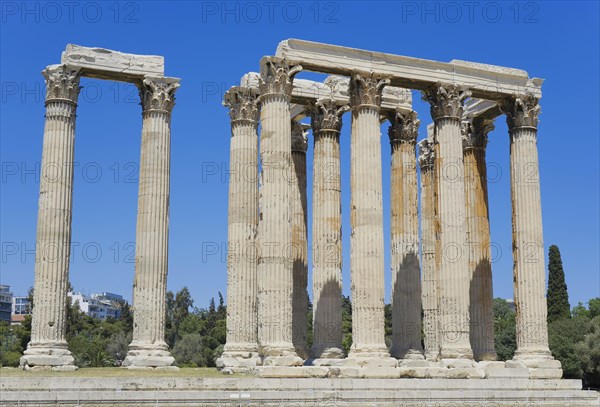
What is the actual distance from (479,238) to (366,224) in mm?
11177

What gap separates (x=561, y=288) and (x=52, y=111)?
198 ft

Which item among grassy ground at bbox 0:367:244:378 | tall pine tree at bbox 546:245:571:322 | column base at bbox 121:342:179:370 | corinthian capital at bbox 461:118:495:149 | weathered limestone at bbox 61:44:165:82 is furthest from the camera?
tall pine tree at bbox 546:245:571:322

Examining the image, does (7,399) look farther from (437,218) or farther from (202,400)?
(437,218)

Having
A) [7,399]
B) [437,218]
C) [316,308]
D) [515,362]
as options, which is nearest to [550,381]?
[515,362]

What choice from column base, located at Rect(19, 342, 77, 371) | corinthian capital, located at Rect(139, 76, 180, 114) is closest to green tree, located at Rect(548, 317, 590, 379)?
corinthian capital, located at Rect(139, 76, 180, 114)

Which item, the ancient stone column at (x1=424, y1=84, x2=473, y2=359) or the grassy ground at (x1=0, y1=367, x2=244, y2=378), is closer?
the grassy ground at (x1=0, y1=367, x2=244, y2=378)

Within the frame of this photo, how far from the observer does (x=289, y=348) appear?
41.1 metres

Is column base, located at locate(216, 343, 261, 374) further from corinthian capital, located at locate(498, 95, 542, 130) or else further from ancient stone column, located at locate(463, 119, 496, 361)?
corinthian capital, located at locate(498, 95, 542, 130)

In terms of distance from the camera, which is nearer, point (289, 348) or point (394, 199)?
point (289, 348)

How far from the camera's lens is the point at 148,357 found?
4359cm

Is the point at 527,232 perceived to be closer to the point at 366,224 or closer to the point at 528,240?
the point at 528,240

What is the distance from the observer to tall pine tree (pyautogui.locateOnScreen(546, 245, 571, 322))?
87.2 metres

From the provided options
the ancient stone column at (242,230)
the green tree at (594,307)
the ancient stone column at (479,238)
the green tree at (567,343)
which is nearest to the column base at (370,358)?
the ancient stone column at (242,230)

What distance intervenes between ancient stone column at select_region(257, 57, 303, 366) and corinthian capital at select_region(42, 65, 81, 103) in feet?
33.7
